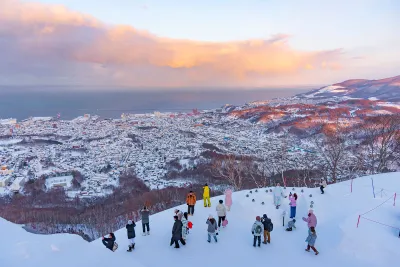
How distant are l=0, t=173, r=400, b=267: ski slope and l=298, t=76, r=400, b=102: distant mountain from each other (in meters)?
108

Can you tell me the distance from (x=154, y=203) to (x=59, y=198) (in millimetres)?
12645

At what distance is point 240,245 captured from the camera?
849 centimetres

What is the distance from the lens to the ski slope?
23.0 feet

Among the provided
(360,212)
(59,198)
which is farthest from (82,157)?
(360,212)

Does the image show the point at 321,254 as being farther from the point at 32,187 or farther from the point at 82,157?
the point at 82,157

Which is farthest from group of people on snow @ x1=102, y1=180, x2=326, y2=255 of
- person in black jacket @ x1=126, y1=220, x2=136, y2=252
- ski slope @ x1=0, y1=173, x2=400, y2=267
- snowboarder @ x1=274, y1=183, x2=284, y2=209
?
snowboarder @ x1=274, y1=183, x2=284, y2=209

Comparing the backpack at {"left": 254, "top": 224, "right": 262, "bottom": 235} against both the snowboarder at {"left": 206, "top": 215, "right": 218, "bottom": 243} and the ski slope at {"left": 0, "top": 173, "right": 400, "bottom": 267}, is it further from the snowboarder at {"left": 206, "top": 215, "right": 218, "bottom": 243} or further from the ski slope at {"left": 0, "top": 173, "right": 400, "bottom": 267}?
the snowboarder at {"left": 206, "top": 215, "right": 218, "bottom": 243}

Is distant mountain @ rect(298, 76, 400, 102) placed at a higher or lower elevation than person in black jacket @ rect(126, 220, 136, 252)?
higher

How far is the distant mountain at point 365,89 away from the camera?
105825mm

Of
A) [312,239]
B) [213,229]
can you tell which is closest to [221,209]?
[213,229]

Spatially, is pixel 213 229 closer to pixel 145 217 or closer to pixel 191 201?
pixel 191 201

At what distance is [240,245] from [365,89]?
13846cm

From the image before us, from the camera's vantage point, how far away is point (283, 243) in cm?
853

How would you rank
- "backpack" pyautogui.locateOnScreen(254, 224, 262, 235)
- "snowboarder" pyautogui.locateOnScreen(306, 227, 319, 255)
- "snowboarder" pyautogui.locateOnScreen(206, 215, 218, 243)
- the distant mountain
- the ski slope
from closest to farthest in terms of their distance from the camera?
the ski slope
"snowboarder" pyautogui.locateOnScreen(306, 227, 319, 255)
"backpack" pyautogui.locateOnScreen(254, 224, 262, 235)
"snowboarder" pyautogui.locateOnScreen(206, 215, 218, 243)
the distant mountain
